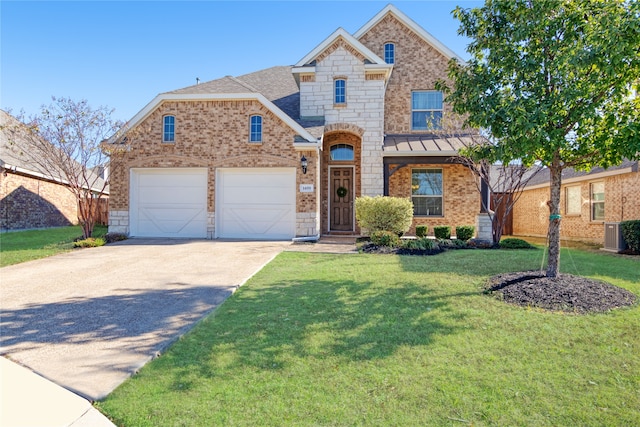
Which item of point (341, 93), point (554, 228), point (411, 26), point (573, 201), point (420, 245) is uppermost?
point (411, 26)

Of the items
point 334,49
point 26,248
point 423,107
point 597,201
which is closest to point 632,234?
point 597,201

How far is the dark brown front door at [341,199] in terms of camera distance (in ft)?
49.5

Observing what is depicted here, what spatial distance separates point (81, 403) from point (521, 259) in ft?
29.8

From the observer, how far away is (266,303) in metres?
5.29

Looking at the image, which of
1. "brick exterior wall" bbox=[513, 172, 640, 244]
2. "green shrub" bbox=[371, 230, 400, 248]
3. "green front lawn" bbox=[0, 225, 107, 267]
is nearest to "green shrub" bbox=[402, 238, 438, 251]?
"green shrub" bbox=[371, 230, 400, 248]

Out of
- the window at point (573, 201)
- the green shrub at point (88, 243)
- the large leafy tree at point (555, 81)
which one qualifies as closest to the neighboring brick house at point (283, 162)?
the green shrub at point (88, 243)

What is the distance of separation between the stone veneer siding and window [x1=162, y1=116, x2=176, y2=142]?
5.80m

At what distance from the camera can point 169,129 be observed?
1376 centimetres

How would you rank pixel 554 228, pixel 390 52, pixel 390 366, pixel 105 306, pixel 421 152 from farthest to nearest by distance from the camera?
pixel 390 52 → pixel 421 152 → pixel 554 228 → pixel 105 306 → pixel 390 366

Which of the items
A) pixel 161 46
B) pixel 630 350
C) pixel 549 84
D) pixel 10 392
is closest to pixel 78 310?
pixel 10 392

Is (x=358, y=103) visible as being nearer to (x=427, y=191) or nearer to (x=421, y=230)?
(x=427, y=191)

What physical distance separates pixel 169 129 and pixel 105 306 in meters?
9.97

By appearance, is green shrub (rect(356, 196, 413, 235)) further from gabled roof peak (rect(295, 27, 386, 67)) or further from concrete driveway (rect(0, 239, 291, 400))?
gabled roof peak (rect(295, 27, 386, 67))

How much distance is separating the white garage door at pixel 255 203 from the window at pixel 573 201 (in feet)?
41.7
